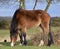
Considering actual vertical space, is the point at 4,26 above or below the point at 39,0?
below

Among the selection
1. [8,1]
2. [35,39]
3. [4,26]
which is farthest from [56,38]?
[4,26]

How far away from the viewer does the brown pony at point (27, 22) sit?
687 inches

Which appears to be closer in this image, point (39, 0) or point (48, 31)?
point (48, 31)

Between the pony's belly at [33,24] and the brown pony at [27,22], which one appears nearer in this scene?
the brown pony at [27,22]

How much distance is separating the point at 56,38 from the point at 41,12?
469cm

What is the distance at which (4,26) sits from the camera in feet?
159

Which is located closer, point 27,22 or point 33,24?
point 27,22

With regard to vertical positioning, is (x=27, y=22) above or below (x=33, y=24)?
above

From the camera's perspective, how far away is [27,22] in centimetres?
1800

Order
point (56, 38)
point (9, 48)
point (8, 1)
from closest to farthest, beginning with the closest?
1. point (9, 48)
2. point (56, 38)
3. point (8, 1)

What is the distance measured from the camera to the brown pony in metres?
17.4

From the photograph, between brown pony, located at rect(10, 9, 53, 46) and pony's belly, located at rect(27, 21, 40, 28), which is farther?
pony's belly, located at rect(27, 21, 40, 28)

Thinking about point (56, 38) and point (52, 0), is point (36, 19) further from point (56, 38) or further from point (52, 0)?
point (52, 0)

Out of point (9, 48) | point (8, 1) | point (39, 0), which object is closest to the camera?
point (9, 48)
